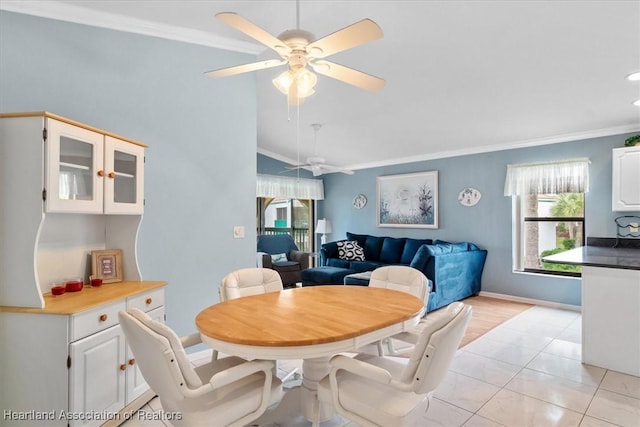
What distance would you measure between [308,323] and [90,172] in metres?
1.64

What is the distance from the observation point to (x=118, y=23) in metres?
2.60

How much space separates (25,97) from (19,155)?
2.59ft

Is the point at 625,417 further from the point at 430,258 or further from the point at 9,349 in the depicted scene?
the point at 9,349

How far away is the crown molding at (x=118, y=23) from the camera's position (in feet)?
7.61

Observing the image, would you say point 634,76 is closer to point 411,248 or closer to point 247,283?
point 411,248

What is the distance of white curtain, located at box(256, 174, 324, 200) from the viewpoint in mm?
6684

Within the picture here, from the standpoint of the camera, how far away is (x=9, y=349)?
1.75 m

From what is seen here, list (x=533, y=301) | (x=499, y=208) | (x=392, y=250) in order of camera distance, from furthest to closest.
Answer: (x=392, y=250) < (x=499, y=208) < (x=533, y=301)

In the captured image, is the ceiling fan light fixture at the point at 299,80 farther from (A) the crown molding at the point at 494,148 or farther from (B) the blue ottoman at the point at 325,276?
(A) the crown molding at the point at 494,148

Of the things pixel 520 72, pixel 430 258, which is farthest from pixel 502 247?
pixel 520 72

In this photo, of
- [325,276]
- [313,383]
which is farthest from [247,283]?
[325,276]

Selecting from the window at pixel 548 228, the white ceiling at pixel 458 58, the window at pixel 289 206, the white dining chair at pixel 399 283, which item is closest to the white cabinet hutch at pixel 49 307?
the white ceiling at pixel 458 58

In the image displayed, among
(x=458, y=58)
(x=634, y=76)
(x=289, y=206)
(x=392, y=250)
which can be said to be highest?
(x=458, y=58)

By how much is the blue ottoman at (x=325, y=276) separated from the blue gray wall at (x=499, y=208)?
1794 millimetres
